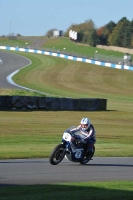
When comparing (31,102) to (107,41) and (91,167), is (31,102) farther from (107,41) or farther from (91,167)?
(107,41)

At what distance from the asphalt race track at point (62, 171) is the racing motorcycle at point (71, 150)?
0.60ft

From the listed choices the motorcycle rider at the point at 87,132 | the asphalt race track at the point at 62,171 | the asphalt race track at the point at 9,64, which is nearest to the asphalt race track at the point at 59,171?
the asphalt race track at the point at 62,171

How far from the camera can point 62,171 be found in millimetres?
13797

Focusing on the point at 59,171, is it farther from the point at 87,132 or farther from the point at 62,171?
the point at 87,132

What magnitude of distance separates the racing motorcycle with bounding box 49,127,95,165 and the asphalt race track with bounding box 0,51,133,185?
183mm

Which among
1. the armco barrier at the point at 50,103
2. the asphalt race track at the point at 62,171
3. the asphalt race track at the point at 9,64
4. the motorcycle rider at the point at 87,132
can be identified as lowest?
the asphalt race track at the point at 9,64

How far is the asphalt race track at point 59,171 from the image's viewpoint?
12445 millimetres

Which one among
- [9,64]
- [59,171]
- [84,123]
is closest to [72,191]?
[59,171]

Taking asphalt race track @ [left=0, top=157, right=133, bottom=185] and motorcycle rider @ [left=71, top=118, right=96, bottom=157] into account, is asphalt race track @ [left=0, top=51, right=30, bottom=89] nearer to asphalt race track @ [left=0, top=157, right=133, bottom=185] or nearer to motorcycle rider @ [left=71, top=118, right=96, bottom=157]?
asphalt race track @ [left=0, top=157, right=133, bottom=185]

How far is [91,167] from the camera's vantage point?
15.1m

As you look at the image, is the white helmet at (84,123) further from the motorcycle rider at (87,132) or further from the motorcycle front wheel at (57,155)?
the motorcycle front wheel at (57,155)

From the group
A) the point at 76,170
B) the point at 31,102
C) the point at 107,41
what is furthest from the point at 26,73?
the point at 107,41

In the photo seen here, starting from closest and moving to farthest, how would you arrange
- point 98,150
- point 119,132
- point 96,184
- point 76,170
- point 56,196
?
1. point 56,196
2. point 96,184
3. point 76,170
4. point 98,150
5. point 119,132

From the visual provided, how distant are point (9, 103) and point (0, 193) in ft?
67.2
